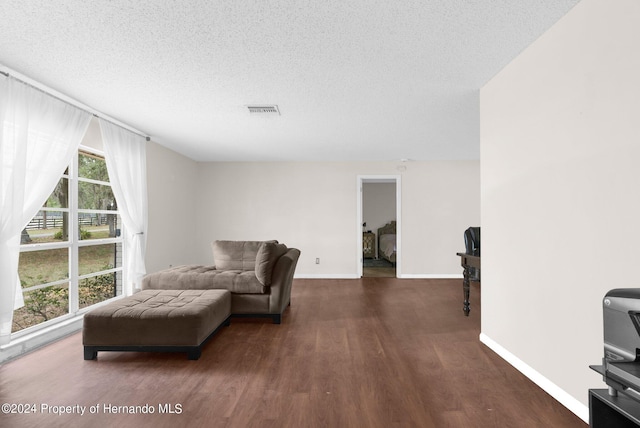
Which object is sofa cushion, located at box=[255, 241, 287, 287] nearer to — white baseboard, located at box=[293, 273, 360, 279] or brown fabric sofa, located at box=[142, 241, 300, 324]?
brown fabric sofa, located at box=[142, 241, 300, 324]

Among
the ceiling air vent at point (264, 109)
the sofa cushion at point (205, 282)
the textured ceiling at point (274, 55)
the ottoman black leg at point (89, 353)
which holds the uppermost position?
the textured ceiling at point (274, 55)

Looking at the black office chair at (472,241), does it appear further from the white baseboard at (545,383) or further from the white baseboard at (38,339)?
the white baseboard at (38,339)

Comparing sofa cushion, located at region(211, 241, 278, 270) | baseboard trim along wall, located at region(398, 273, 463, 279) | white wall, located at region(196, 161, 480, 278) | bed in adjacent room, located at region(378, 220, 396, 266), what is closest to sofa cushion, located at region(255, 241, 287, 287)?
sofa cushion, located at region(211, 241, 278, 270)

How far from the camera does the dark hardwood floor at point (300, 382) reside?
6.64ft

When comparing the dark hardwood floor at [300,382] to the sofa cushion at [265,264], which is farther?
the sofa cushion at [265,264]

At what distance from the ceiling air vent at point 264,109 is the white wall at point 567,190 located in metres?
2.22

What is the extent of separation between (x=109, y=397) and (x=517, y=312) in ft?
9.74

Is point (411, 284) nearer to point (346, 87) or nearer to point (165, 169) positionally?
point (346, 87)

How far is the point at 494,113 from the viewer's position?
120 inches

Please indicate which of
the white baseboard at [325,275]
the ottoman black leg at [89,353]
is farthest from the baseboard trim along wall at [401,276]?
the ottoman black leg at [89,353]

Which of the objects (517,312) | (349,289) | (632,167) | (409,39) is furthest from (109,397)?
(349,289)

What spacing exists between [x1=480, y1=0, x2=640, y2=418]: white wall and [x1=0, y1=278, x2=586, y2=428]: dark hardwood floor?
36 cm

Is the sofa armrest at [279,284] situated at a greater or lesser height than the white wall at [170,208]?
lesser

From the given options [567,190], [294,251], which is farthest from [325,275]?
[567,190]
